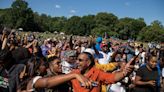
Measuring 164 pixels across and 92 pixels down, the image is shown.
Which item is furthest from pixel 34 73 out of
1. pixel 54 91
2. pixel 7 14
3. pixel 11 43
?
pixel 7 14

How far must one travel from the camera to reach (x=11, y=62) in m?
5.99

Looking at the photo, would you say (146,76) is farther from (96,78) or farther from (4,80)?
(4,80)

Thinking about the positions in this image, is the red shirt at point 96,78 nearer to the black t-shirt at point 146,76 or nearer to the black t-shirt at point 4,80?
the black t-shirt at point 4,80

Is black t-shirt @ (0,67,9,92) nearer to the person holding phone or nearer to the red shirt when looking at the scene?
the red shirt

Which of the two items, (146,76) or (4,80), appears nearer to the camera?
(4,80)

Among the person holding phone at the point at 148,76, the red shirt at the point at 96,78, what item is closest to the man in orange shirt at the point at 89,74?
the red shirt at the point at 96,78

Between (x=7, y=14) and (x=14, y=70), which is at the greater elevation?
(x=7, y=14)

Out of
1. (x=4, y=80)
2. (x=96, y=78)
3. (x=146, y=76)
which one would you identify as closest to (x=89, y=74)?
(x=96, y=78)

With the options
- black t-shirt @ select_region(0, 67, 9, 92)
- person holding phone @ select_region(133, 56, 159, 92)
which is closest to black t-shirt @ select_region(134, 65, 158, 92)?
person holding phone @ select_region(133, 56, 159, 92)

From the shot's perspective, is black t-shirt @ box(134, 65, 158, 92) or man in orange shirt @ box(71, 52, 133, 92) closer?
man in orange shirt @ box(71, 52, 133, 92)

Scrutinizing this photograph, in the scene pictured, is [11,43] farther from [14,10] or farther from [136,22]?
[136,22]

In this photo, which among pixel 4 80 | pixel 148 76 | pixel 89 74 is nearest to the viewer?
pixel 89 74

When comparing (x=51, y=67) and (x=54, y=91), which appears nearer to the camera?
(x=54, y=91)

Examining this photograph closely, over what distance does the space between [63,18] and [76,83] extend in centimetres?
19337
